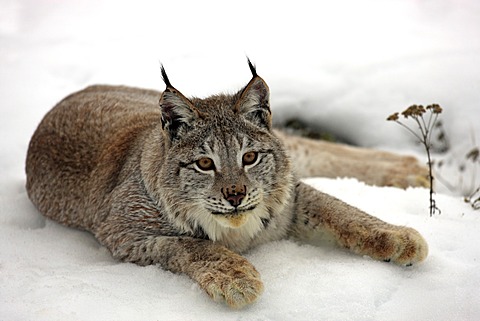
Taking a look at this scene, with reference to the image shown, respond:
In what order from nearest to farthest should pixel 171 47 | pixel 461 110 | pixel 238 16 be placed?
pixel 461 110, pixel 171 47, pixel 238 16

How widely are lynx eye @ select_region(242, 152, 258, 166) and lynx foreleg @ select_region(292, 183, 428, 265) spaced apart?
693 mm

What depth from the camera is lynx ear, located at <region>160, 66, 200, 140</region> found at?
3.55m

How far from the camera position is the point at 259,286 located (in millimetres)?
3098

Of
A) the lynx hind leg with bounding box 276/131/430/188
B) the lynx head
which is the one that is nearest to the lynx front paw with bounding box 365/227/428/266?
the lynx head

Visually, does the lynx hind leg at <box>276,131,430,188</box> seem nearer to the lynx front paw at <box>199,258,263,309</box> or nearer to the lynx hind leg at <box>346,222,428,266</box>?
the lynx hind leg at <box>346,222,428,266</box>

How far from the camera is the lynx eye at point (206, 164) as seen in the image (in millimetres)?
3480

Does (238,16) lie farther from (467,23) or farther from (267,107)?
(267,107)

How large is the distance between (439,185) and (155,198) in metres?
3.74

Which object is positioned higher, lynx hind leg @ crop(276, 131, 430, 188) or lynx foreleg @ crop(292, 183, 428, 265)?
lynx hind leg @ crop(276, 131, 430, 188)

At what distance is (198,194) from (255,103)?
26.2 inches

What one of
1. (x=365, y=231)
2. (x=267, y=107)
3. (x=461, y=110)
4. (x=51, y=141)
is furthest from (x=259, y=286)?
(x=461, y=110)

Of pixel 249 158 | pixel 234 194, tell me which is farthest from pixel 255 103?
pixel 234 194

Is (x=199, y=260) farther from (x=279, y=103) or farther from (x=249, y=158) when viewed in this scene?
(x=279, y=103)

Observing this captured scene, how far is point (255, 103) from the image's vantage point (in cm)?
369
